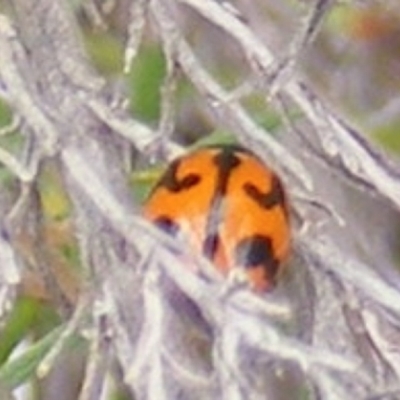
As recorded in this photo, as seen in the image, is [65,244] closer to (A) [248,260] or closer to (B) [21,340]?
(B) [21,340]

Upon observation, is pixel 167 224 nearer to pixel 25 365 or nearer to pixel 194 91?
pixel 25 365

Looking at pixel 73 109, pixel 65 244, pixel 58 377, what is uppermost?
pixel 73 109

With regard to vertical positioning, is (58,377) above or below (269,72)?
below

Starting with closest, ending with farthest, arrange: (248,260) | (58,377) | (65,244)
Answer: (248,260), (65,244), (58,377)

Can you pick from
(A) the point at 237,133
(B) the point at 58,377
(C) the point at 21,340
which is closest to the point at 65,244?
(C) the point at 21,340

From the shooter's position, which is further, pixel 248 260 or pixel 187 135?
pixel 187 135

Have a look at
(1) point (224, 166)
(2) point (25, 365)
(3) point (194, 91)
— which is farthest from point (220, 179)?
(3) point (194, 91)
